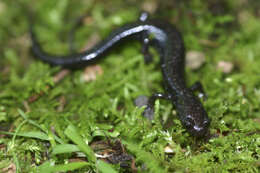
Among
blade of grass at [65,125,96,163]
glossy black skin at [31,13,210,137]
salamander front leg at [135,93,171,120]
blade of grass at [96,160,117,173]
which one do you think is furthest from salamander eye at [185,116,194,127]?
blade of grass at [65,125,96,163]

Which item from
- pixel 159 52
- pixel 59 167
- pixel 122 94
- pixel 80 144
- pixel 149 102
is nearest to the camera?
pixel 59 167

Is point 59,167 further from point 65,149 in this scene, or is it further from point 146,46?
point 146,46

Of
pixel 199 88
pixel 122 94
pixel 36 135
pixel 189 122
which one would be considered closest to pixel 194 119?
pixel 189 122

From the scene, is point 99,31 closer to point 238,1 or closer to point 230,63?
point 230,63

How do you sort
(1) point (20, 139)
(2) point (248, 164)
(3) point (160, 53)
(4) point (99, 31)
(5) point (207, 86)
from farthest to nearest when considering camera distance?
(4) point (99, 31) → (3) point (160, 53) → (5) point (207, 86) → (1) point (20, 139) → (2) point (248, 164)

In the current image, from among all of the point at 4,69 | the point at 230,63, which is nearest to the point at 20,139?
the point at 4,69

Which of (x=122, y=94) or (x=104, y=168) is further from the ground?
(x=122, y=94)
